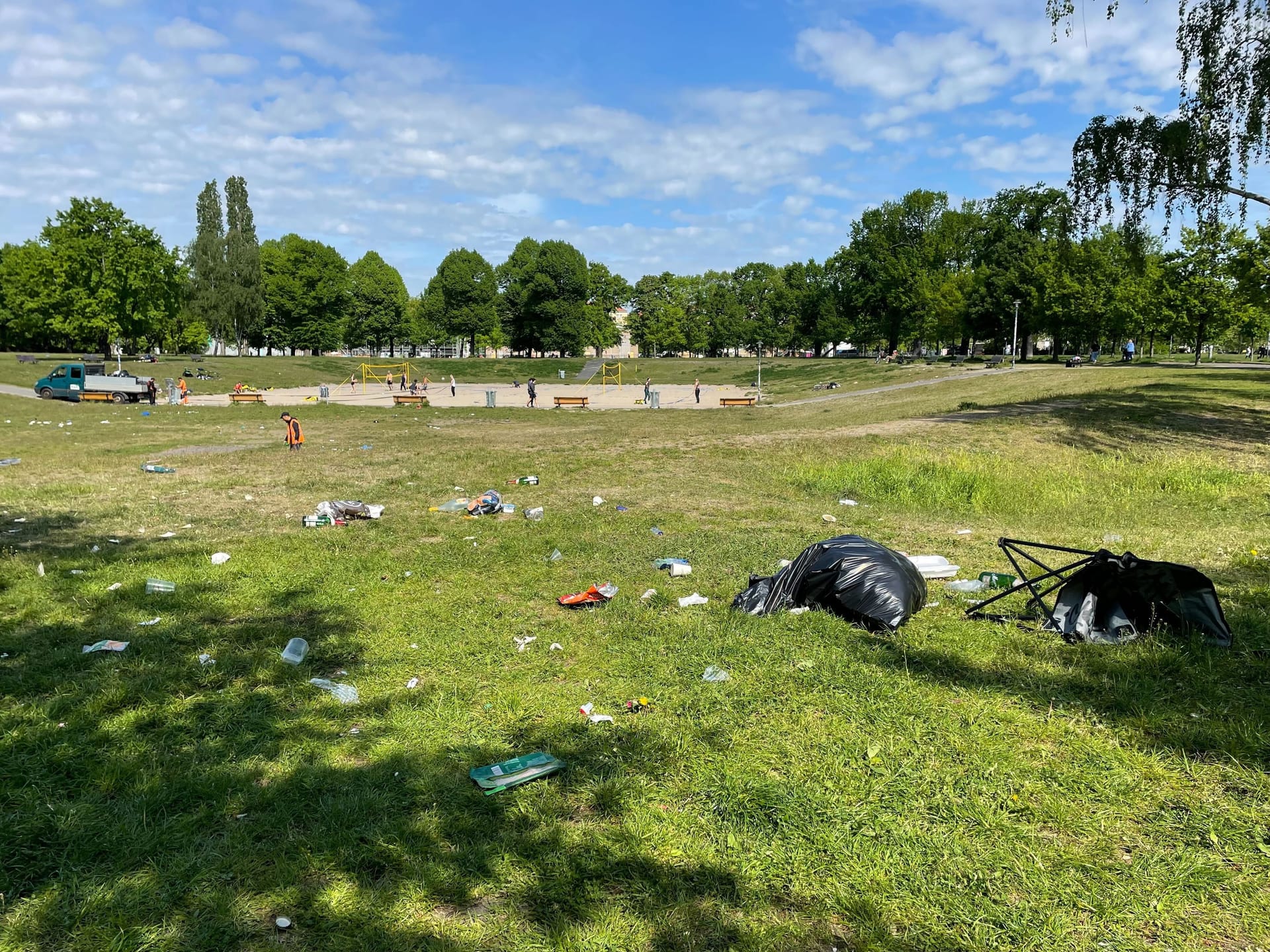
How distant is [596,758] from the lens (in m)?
3.77

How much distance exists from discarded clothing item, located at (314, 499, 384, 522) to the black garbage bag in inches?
236

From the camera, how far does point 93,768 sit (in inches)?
142

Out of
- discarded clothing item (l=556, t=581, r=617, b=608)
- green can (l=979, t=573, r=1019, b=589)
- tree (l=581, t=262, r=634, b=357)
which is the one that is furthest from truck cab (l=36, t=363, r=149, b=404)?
tree (l=581, t=262, r=634, b=357)

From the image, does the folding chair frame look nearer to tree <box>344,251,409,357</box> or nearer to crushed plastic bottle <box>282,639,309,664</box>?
crushed plastic bottle <box>282,639,309,664</box>

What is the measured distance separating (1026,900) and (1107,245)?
60.3 meters

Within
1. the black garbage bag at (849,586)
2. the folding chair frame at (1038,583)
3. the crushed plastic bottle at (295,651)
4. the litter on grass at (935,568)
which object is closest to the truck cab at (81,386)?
the crushed plastic bottle at (295,651)

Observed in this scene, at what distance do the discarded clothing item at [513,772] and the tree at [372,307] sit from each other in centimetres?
9189

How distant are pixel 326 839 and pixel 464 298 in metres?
94.4

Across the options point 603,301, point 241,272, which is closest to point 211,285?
point 241,272

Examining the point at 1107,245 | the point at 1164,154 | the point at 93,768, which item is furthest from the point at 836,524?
the point at 1107,245

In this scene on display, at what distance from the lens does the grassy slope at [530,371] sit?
1852 inches

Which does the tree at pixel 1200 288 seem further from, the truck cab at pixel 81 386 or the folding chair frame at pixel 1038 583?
the truck cab at pixel 81 386

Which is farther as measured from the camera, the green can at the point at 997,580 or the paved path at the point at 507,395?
the paved path at the point at 507,395

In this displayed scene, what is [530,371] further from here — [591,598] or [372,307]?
[591,598]
